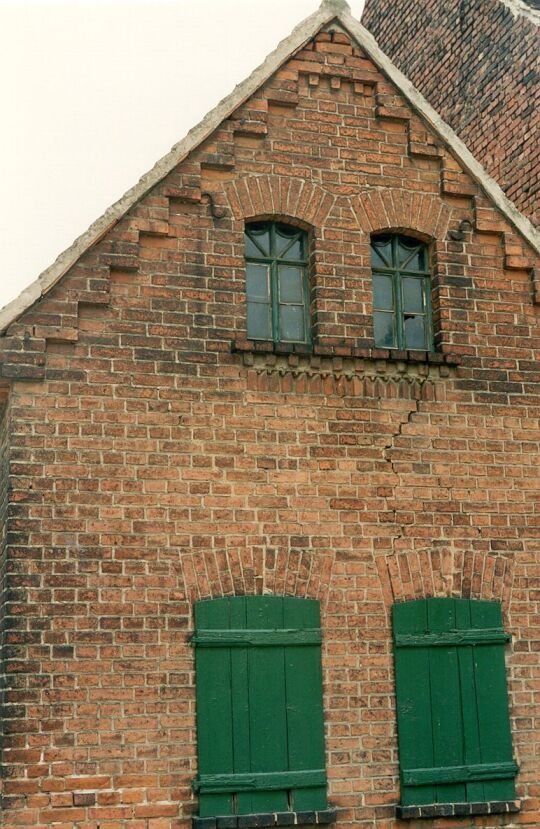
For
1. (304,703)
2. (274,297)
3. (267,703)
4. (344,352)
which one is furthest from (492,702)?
(274,297)

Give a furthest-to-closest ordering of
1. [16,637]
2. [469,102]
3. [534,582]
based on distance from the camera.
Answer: [469,102] → [534,582] → [16,637]

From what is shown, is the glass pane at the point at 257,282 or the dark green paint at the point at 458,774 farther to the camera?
the glass pane at the point at 257,282

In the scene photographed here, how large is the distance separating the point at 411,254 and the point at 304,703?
4339 mm

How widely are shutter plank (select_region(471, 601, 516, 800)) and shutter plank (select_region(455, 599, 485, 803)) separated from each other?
0.14ft

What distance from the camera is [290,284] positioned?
10.6m

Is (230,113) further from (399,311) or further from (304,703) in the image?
(304,703)

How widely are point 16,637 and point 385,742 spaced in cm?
319

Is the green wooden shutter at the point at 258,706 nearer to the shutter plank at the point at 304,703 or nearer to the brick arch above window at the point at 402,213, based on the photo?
the shutter plank at the point at 304,703

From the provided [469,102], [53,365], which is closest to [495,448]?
[53,365]

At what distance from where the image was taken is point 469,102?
15898 millimetres

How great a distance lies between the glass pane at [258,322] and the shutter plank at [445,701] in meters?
2.77

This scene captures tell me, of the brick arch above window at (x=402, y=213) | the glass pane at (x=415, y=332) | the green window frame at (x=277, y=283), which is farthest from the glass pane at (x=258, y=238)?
the glass pane at (x=415, y=332)

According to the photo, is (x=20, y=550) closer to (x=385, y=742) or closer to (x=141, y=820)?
(x=141, y=820)

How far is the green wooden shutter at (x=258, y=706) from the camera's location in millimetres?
9125
